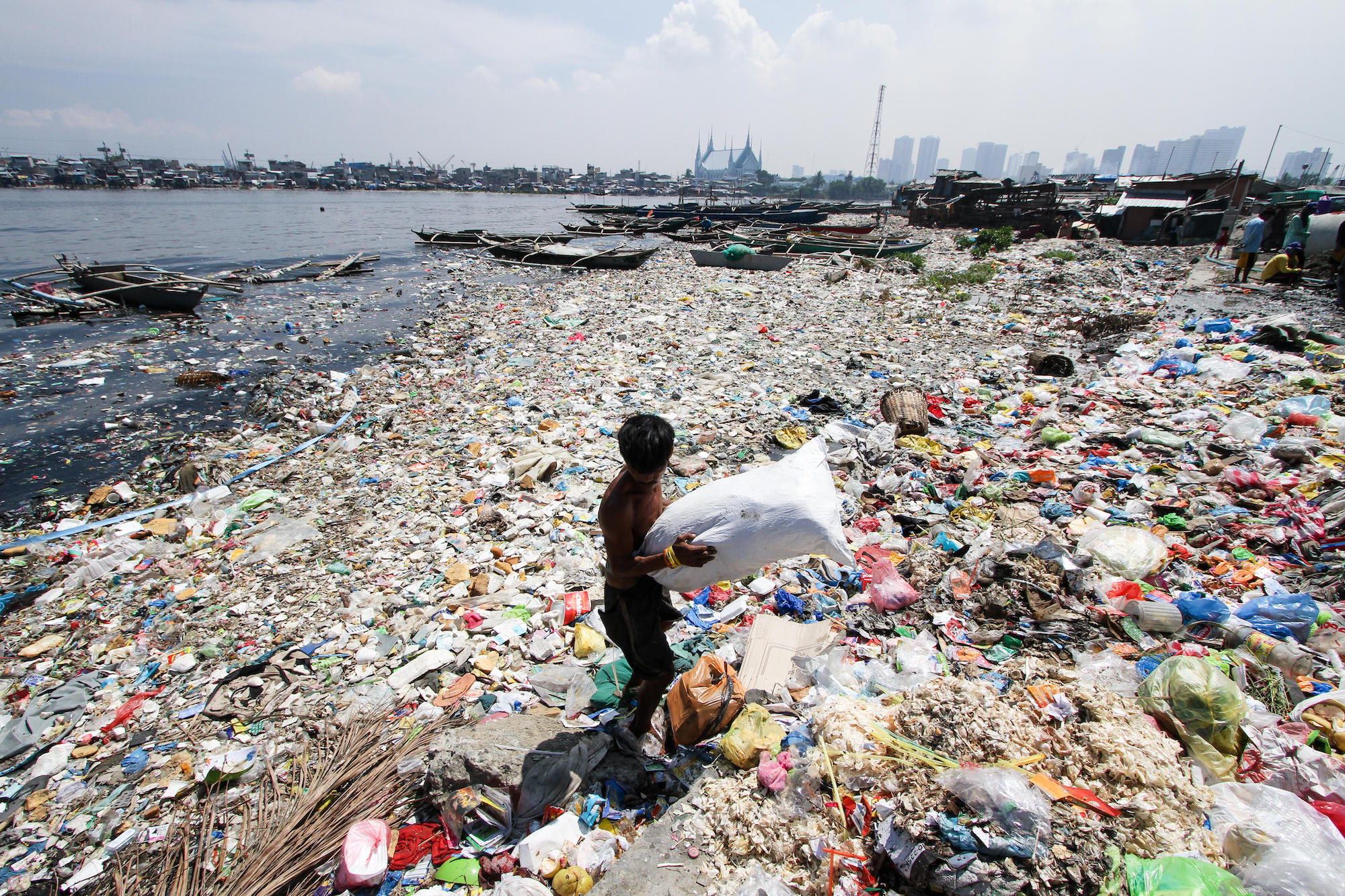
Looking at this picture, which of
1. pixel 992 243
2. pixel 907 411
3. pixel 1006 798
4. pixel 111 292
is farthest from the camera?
pixel 992 243

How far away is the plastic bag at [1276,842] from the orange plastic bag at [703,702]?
150 cm

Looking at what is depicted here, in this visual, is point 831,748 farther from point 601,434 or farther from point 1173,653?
point 601,434

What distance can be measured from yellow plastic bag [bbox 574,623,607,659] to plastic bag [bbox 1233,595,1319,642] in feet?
10.1

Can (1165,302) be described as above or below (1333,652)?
above

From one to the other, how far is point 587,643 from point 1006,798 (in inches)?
79.1

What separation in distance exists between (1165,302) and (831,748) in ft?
37.1

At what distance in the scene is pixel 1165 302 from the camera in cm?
943

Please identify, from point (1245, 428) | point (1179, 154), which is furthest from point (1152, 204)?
point (1179, 154)

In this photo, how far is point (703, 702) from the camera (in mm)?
2273

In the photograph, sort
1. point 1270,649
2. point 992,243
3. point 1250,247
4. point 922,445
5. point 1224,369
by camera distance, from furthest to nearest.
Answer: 1. point 992,243
2. point 1250,247
3. point 1224,369
4. point 922,445
5. point 1270,649

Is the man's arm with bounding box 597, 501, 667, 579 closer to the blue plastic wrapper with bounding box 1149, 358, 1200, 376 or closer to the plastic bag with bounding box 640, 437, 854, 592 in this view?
the plastic bag with bounding box 640, 437, 854, 592

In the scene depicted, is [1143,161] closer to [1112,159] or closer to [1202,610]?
[1112,159]

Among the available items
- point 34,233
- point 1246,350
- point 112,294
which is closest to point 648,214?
point 112,294

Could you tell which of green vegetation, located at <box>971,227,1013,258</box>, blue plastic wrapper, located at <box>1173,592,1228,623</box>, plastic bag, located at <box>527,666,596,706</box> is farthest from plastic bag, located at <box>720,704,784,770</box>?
green vegetation, located at <box>971,227,1013,258</box>
